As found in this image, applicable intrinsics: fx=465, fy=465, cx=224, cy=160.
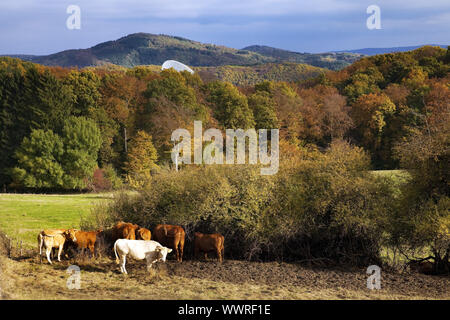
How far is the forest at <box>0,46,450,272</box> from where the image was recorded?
15234mm

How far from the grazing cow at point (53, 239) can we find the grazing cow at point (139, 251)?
2034mm

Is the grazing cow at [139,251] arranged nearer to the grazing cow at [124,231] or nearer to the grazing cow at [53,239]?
the grazing cow at [124,231]

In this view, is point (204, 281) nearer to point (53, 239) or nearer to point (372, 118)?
point (53, 239)

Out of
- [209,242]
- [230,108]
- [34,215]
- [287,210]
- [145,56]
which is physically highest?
[145,56]

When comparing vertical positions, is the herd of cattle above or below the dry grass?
above

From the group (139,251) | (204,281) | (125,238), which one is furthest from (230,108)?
(204,281)

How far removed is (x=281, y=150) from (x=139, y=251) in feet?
42.8

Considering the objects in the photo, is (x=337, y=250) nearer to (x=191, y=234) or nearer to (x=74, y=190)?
(x=191, y=234)

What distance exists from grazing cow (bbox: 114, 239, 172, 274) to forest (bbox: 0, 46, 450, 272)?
2.72m

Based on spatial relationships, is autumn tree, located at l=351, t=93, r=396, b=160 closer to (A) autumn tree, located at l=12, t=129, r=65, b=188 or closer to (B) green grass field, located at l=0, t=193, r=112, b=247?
(A) autumn tree, located at l=12, t=129, r=65, b=188

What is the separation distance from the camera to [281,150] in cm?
2442

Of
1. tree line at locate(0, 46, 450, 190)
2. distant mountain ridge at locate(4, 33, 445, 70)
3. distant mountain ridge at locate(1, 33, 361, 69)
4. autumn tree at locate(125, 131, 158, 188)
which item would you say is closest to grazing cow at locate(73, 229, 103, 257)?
tree line at locate(0, 46, 450, 190)

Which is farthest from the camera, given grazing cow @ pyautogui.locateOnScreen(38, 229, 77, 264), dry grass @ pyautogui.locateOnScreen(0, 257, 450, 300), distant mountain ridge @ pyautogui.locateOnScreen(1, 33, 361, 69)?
distant mountain ridge @ pyautogui.locateOnScreen(1, 33, 361, 69)

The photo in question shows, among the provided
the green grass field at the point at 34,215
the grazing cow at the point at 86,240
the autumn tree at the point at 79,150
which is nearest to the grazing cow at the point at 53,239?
the grazing cow at the point at 86,240
